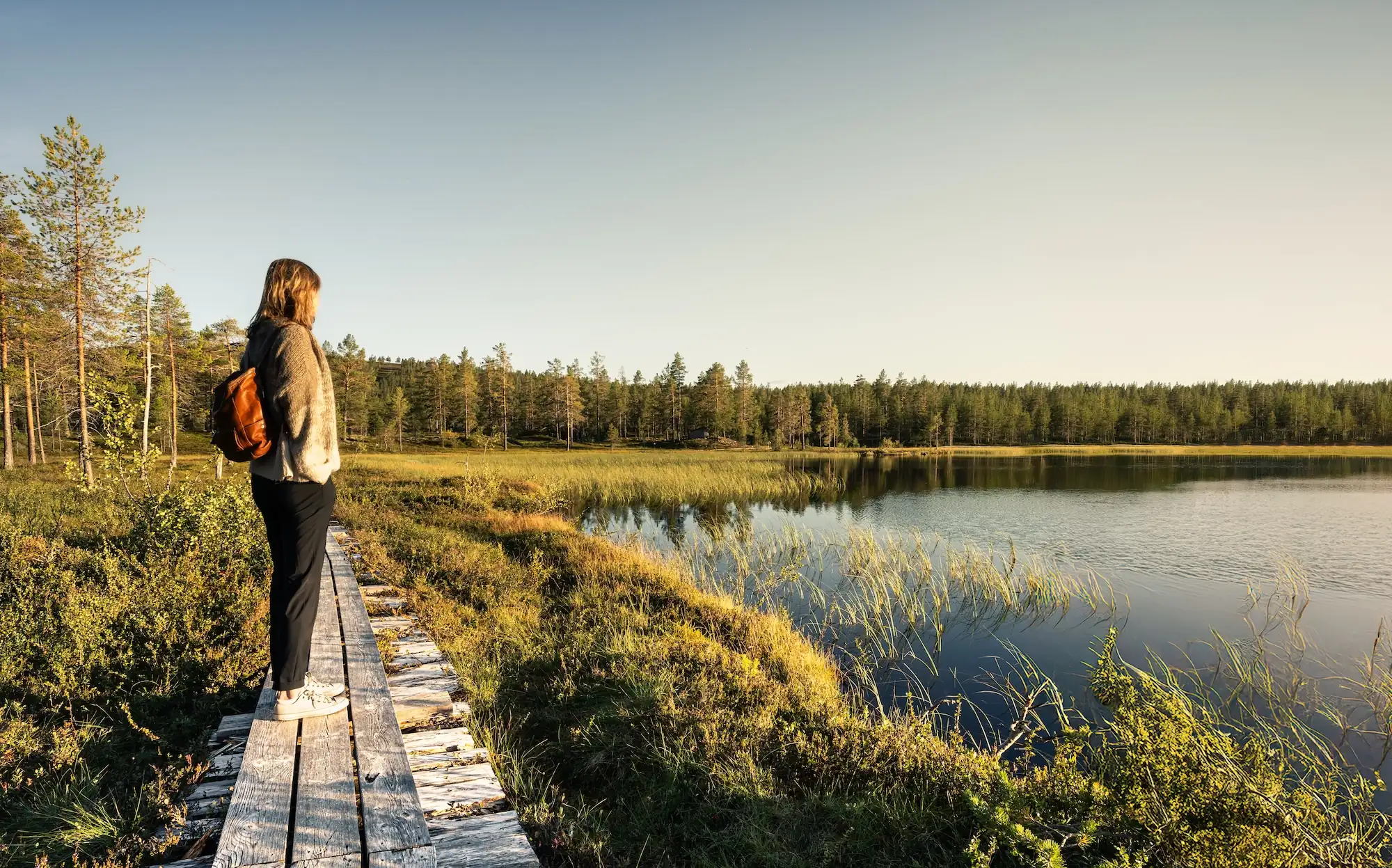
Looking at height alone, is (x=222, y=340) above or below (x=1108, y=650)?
above

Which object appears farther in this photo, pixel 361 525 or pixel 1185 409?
pixel 1185 409

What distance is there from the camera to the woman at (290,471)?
11.1 ft

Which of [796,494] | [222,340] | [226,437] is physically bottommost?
[796,494]

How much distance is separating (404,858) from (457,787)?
786 millimetres

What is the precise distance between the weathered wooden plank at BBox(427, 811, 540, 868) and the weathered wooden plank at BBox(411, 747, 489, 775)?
0.54m

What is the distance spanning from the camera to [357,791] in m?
2.85

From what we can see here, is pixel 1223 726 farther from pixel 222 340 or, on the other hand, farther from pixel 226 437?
pixel 222 340

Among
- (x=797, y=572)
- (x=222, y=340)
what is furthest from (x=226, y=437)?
(x=222, y=340)

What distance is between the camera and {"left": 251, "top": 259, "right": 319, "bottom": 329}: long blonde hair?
3.47 m

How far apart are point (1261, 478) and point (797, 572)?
132ft

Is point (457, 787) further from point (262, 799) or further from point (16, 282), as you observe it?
point (16, 282)

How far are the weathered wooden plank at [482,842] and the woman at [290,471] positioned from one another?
131cm

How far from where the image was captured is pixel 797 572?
42.5 feet

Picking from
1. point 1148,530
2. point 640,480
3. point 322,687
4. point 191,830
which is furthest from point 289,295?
point 640,480
